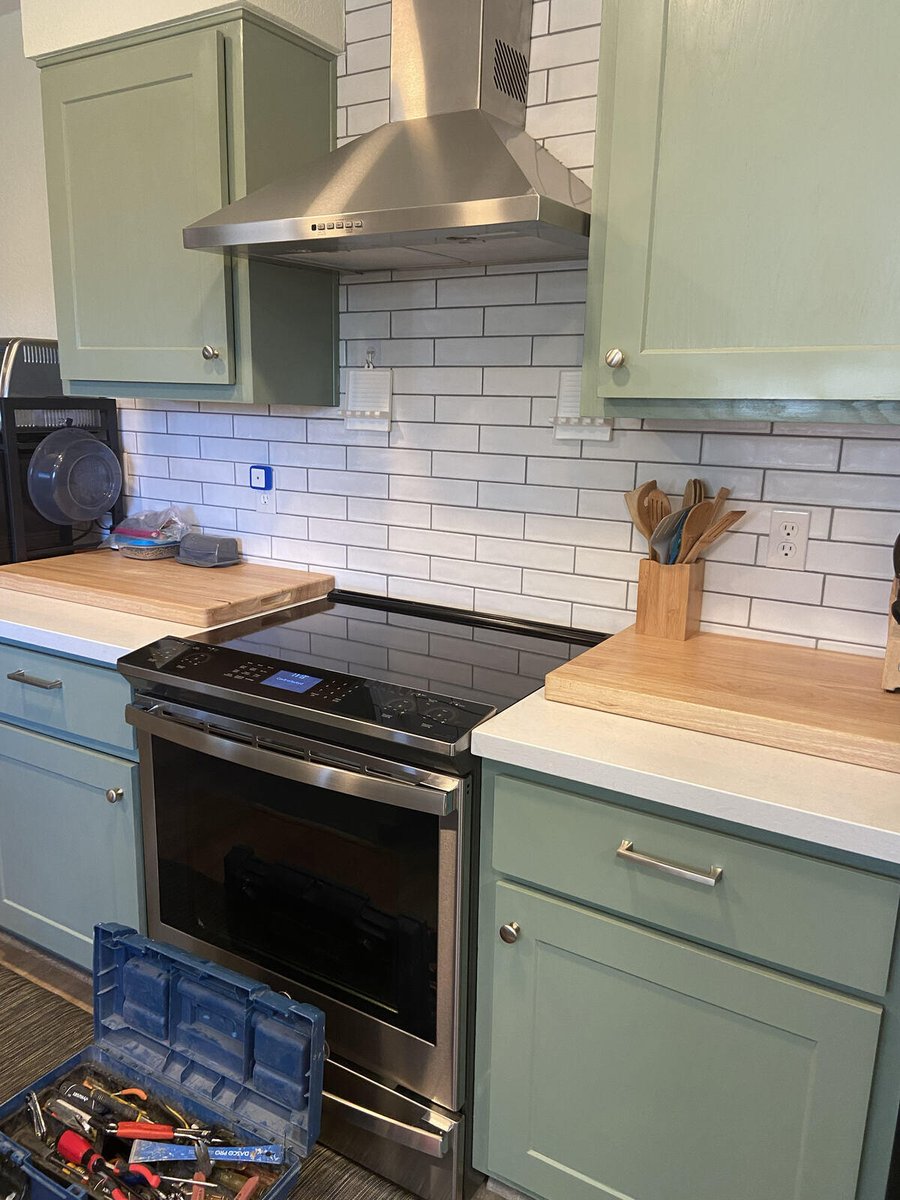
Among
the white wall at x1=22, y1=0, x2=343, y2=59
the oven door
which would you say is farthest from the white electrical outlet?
the white wall at x1=22, y1=0, x2=343, y2=59

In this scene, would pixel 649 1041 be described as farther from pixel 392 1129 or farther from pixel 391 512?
pixel 391 512

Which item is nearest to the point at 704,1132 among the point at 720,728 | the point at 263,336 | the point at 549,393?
the point at 720,728

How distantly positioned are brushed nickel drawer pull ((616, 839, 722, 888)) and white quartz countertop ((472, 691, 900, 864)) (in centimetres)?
9

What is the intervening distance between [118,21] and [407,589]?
1.45 m

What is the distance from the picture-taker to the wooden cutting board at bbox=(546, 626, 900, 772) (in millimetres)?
1356

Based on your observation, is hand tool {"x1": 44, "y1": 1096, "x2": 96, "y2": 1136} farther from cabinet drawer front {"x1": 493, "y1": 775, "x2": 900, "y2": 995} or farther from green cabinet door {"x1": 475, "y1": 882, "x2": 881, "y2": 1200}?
cabinet drawer front {"x1": 493, "y1": 775, "x2": 900, "y2": 995}

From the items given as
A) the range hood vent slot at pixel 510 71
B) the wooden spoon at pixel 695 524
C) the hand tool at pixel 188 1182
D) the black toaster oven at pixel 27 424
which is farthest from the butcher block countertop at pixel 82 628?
the range hood vent slot at pixel 510 71

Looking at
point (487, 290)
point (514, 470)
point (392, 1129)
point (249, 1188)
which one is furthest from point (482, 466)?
point (249, 1188)

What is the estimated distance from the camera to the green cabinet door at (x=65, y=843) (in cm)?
196

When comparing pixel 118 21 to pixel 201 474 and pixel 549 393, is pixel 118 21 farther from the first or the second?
pixel 549 393

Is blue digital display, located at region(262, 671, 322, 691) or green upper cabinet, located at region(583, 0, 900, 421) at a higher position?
green upper cabinet, located at region(583, 0, 900, 421)

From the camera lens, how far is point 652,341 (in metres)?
1.53

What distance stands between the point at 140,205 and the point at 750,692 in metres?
1.75

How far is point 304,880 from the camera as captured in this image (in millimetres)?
1711
